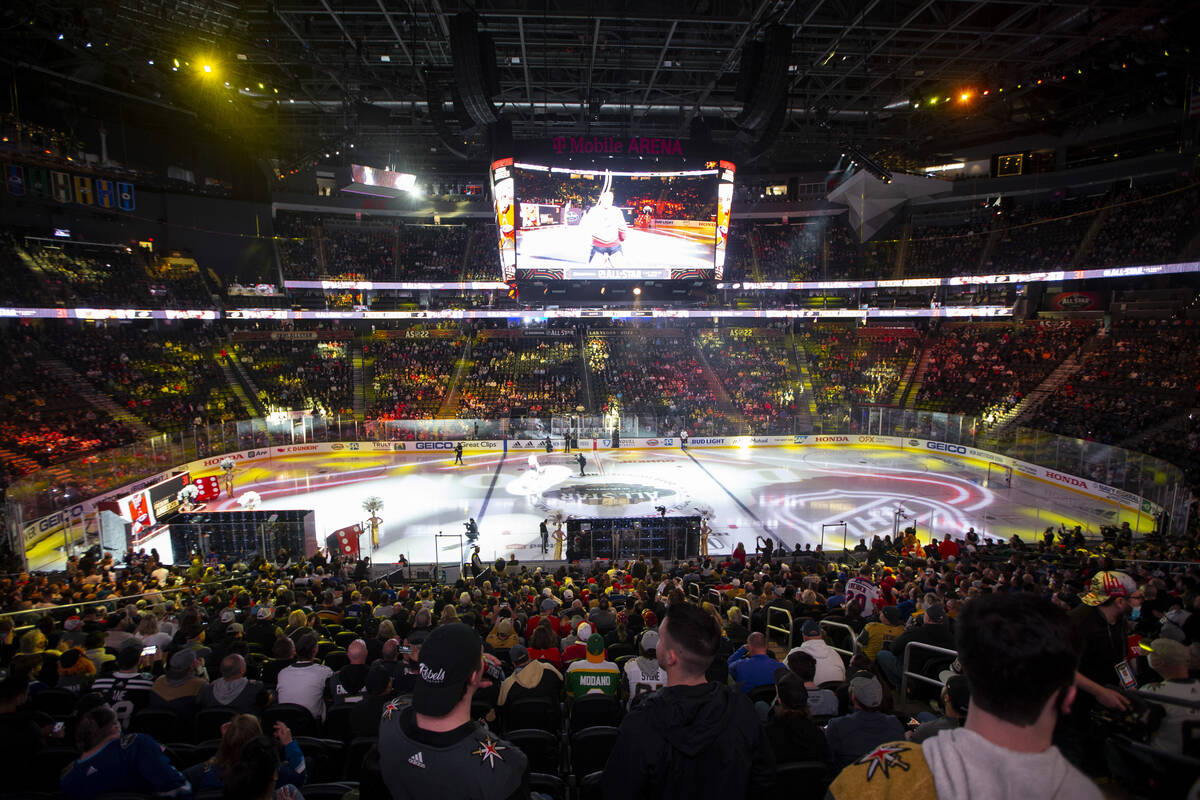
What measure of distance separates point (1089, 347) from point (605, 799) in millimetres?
37497

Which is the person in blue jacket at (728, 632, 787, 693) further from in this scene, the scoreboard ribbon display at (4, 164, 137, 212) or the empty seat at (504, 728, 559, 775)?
the scoreboard ribbon display at (4, 164, 137, 212)

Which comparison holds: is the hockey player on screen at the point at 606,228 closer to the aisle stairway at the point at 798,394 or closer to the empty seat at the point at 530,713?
the aisle stairway at the point at 798,394

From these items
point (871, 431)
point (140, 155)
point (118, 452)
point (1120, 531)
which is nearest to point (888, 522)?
point (1120, 531)

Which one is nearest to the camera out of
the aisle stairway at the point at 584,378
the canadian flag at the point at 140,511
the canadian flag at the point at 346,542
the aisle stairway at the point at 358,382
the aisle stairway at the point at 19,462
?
the canadian flag at the point at 346,542

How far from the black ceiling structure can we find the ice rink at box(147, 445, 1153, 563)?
1197 centimetres

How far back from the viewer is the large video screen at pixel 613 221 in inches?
842

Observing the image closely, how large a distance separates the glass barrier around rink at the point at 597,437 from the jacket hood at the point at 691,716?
66.2 ft

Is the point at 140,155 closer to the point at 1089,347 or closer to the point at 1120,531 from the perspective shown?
the point at 1120,531

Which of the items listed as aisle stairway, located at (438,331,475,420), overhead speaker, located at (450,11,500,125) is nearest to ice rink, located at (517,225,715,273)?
overhead speaker, located at (450,11,500,125)

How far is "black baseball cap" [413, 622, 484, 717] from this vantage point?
2.27 metres

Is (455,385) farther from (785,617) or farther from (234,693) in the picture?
(234,693)

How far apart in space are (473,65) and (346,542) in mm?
12674

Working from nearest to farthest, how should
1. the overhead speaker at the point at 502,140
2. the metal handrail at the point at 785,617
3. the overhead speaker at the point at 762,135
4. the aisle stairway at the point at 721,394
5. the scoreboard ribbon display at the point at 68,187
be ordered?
the metal handrail at the point at 785,617, the overhead speaker at the point at 762,135, the overhead speaker at the point at 502,140, the scoreboard ribbon display at the point at 68,187, the aisle stairway at the point at 721,394

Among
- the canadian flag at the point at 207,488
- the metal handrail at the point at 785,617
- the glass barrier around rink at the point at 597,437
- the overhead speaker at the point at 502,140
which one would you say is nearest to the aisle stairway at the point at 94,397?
the glass barrier around rink at the point at 597,437
